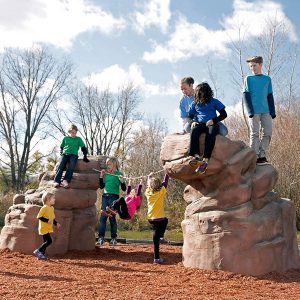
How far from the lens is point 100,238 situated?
368 inches

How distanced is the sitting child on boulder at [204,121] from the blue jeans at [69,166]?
122 inches

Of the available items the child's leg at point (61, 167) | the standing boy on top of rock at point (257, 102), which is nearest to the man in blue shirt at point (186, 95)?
the standing boy on top of rock at point (257, 102)

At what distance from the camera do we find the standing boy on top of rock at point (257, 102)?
22.6 feet

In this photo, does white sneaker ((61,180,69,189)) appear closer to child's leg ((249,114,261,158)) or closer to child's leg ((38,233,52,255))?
child's leg ((38,233,52,255))

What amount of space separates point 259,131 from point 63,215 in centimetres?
405

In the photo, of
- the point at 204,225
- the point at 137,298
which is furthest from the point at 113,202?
the point at 137,298

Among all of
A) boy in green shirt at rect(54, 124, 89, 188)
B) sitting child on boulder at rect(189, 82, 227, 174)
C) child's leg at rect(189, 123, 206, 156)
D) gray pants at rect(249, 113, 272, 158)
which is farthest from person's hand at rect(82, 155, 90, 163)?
gray pants at rect(249, 113, 272, 158)

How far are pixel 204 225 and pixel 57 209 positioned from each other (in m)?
3.28

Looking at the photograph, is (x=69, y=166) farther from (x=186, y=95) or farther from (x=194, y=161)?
(x=194, y=161)

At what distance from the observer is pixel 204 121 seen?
6359 millimetres

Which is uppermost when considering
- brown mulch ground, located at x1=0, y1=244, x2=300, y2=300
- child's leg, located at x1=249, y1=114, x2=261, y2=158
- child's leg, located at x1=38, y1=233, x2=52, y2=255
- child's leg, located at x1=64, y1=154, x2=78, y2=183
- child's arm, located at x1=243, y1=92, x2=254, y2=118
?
child's arm, located at x1=243, y1=92, x2=254, y2=118

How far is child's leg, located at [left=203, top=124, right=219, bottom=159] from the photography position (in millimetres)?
6203

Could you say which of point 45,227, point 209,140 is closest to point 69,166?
point 45,227

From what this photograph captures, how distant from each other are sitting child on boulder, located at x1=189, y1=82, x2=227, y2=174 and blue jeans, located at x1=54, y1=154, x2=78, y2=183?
3.10 meters
